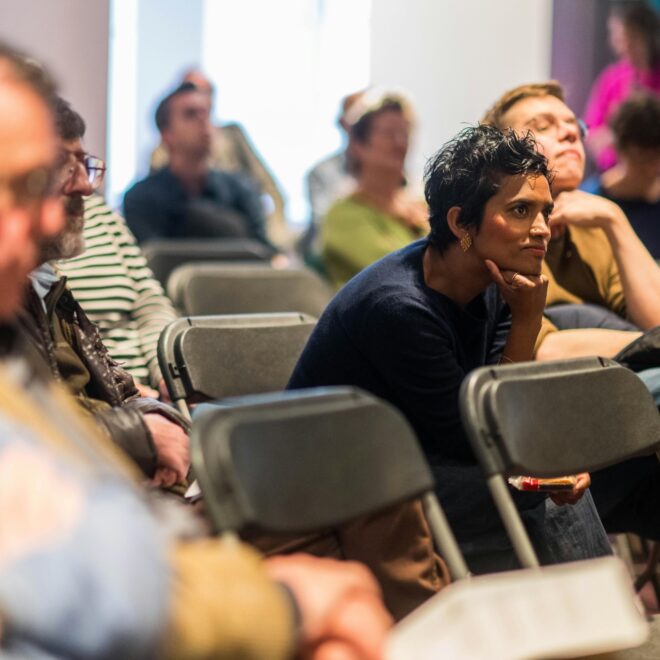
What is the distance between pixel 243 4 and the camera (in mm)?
6656

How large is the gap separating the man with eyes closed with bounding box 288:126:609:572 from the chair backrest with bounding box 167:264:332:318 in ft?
3.75

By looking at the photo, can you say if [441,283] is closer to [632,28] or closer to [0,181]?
[0,181]

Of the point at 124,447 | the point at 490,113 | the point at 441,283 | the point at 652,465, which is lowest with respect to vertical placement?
the point at 652,465

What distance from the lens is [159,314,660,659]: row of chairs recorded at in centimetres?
129

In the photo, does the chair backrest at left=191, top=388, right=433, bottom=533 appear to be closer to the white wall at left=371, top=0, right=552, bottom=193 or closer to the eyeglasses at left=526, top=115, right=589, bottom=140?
the eyeglasses at left=526, top=115, right=589, bottom=140

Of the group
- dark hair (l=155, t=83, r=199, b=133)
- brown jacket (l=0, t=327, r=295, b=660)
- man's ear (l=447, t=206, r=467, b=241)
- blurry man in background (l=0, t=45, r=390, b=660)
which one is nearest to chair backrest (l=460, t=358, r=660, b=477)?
man's ear (l=447, t=206, r=467, b=241)

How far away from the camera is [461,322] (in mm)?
2287

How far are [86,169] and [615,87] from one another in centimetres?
464

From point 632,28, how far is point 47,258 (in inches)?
192

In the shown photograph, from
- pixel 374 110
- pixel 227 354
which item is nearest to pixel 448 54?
pixel 374 110

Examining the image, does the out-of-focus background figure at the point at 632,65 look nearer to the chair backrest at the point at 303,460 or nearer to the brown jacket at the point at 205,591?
the chair backrest at the point at 303,460

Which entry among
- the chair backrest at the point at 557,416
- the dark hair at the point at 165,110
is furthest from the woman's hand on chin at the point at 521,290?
the dark hair at the point at 165,110

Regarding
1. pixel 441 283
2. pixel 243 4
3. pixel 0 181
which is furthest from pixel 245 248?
pixel 0 181

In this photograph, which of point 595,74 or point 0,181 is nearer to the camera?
point 0,181
